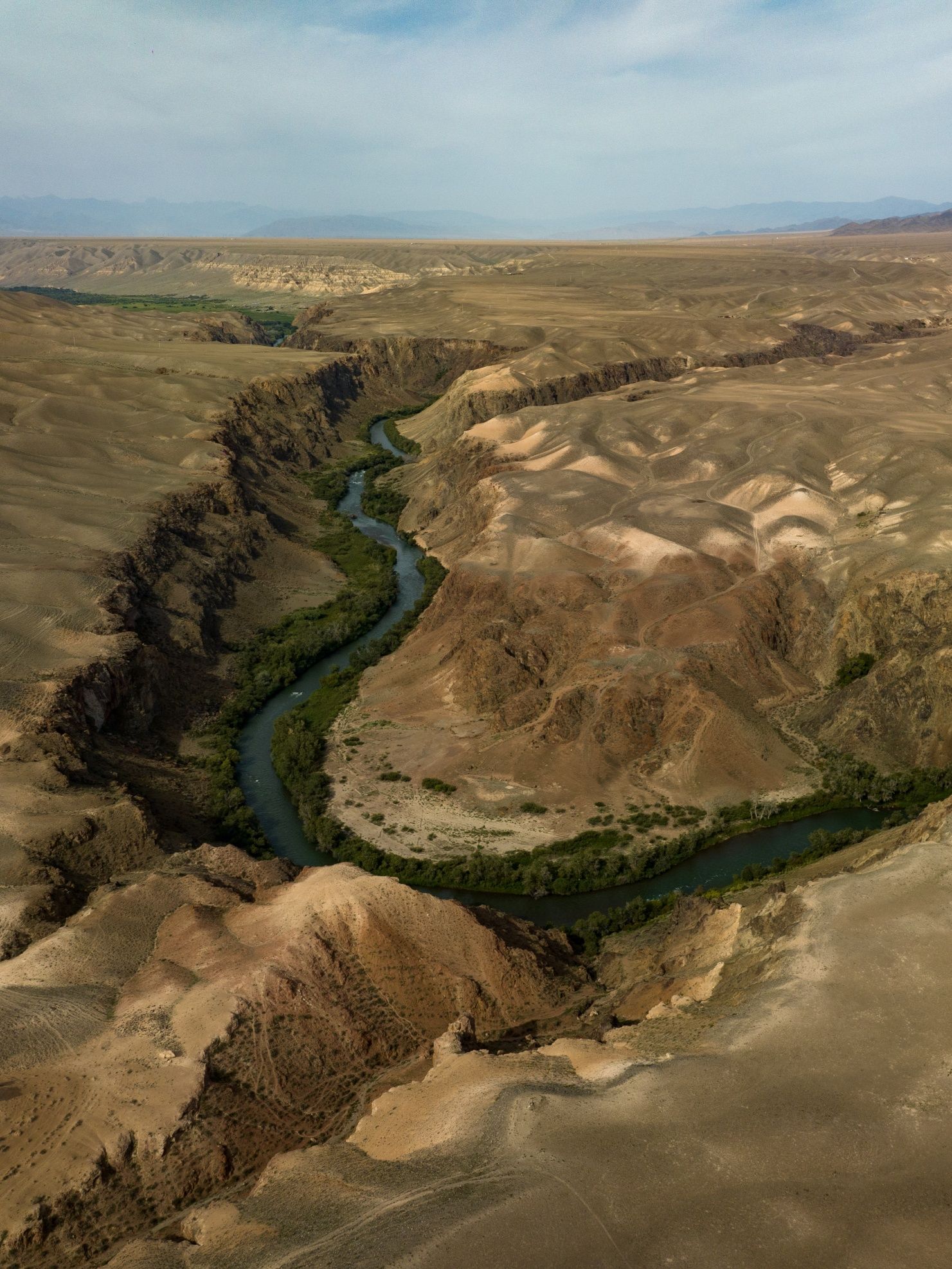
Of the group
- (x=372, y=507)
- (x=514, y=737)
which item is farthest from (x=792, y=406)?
(x=514, y=737)

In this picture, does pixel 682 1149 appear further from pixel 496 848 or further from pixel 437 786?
pixel 437 786

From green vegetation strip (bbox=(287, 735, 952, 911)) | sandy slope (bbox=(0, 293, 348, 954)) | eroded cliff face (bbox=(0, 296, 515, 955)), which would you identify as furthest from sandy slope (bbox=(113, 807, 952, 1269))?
sandy slope (bbox=(0, 293, 348, 954))

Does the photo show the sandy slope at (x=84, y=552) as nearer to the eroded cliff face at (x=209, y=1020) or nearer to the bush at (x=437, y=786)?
the eroded cliff face at (x=209, y=1020)

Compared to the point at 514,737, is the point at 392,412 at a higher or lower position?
higher

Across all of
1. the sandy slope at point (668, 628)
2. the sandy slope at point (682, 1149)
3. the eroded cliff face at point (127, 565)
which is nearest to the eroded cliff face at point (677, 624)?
the sandy slope at point (668, 628)

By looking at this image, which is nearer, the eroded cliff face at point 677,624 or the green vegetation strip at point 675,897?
the green vegetation strip at point 675,897

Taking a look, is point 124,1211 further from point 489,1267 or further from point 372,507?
point 372,507
